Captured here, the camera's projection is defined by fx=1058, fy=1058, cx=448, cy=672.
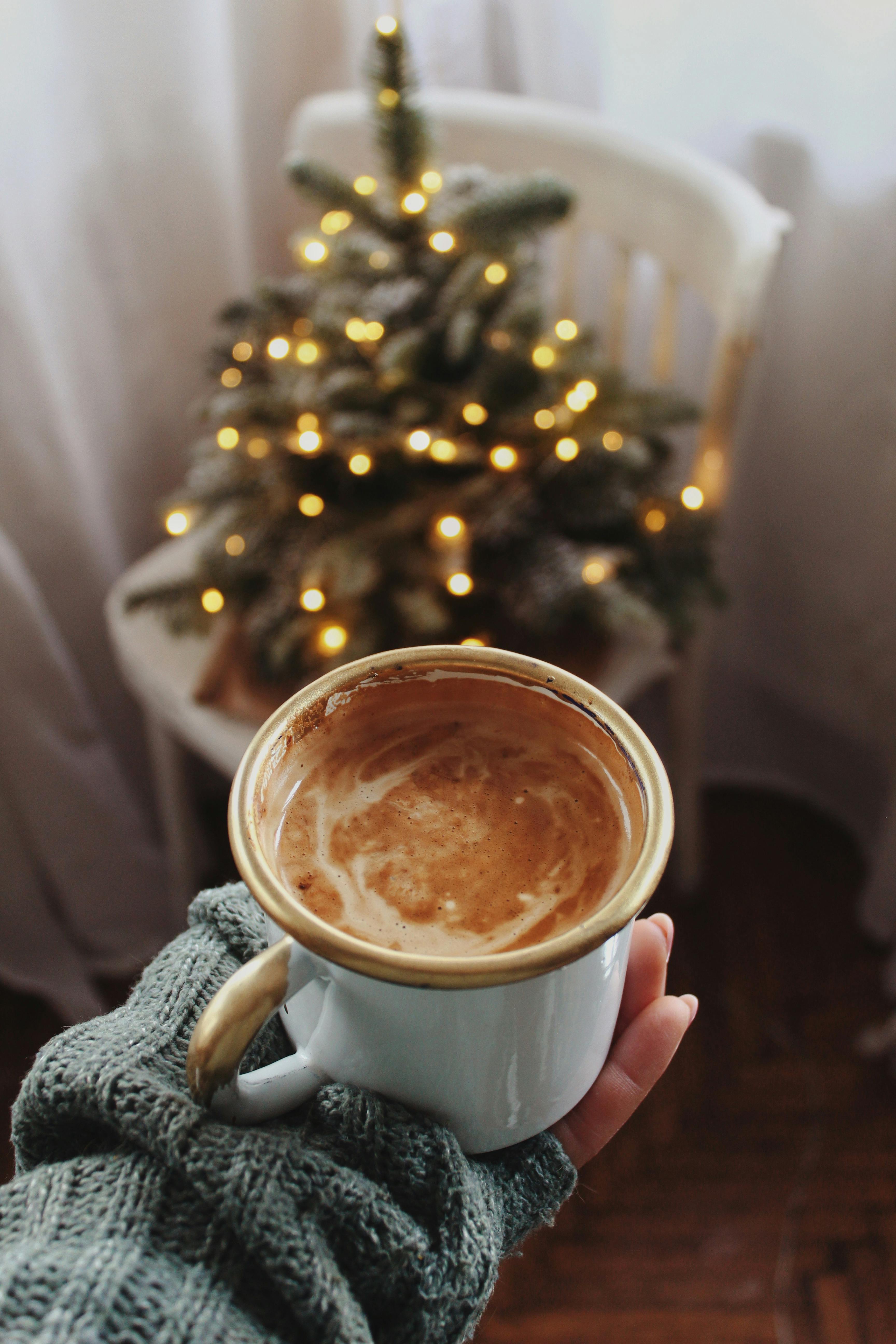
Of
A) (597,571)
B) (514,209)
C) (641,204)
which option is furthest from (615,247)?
(597,571)

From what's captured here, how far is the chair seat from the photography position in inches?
42.2

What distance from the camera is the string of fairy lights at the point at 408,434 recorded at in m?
0.96

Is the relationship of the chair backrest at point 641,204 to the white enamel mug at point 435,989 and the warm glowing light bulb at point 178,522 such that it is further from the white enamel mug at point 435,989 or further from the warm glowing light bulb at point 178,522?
the white enamel mug at point 435,989

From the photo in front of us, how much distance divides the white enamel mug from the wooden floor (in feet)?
2.05

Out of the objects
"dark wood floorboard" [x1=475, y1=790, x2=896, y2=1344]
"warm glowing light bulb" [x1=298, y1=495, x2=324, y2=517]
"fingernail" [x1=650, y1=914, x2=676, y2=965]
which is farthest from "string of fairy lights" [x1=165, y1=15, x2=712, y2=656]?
"dark wood floorboard" [x1=475, y1=790, x2=896, y2=1344]

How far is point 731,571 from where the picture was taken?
5.20ft

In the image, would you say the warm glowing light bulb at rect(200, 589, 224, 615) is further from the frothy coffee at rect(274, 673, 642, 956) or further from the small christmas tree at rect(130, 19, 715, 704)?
the frothy coffee at rect(274, 673, 642, 956)

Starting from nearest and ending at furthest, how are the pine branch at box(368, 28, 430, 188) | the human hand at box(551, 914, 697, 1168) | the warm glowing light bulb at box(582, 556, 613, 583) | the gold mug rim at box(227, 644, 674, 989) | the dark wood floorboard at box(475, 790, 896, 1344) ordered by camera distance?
the gold mug rim at box(227, 644, 674, 989), the human hand at box(551, 914, 697, 1168), the pine branch at box(368, 28, 430, 188), the warm glowing light bulb at box(582, 556, 613, 583), the dark wood floorboard at box(475, 790, 896, 1344)

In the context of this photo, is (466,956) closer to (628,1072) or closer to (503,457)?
(628,1072)

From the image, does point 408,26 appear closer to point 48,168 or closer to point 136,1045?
point 48,168

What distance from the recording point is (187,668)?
1128 mm

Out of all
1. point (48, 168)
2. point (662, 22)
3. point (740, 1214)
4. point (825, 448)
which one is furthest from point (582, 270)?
point (740, 1214)

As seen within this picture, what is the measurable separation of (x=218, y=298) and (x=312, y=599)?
674 millimetres

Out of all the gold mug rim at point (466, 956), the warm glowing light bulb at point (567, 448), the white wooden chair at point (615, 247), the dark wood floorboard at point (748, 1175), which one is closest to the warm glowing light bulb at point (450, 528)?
the warm glowing light bulb at point (567, 448)
